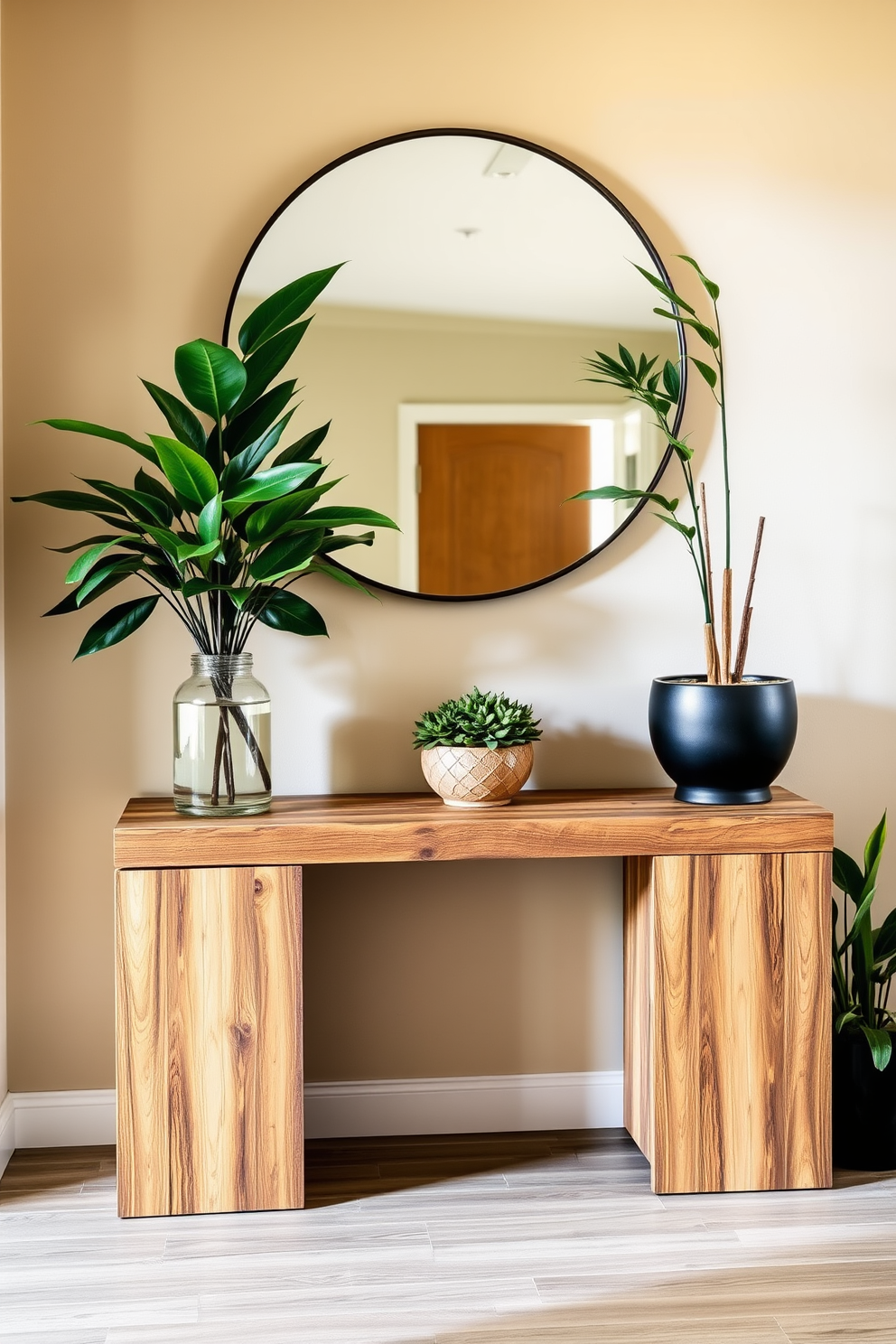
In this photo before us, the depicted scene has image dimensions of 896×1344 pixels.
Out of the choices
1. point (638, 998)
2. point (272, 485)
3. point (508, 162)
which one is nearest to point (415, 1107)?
point (638, 998)

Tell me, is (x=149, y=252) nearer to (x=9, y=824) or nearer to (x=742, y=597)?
(x=9, y=824)

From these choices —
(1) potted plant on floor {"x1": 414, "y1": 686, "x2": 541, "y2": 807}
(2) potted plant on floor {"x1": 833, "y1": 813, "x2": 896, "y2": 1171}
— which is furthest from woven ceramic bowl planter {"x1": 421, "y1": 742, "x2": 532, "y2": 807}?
(2) potted plant on floor {"x1": 833, "y1": 813, "x2": 896, "y2": 1171}

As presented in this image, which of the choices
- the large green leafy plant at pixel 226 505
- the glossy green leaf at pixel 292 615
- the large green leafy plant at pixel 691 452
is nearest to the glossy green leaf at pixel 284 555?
the large green leafy plant at pixel 226 505

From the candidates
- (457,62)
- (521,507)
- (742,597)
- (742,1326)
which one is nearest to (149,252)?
(457,62)

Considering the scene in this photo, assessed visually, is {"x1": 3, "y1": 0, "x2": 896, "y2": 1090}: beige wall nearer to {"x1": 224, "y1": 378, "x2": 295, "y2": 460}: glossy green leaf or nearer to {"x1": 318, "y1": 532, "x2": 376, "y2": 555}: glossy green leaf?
{"x1": 318, "y1": 532, "x2": 376, "y2": 555}: glossy green leaf

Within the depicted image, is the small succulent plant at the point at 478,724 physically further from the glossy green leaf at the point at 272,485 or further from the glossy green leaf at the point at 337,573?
the glossy green leaf at the point at 272,485

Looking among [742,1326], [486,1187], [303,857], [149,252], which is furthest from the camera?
[149,252]

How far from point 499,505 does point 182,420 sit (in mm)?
714

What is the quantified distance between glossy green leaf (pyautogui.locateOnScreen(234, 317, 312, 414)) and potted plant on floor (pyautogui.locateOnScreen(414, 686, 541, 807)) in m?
0.73

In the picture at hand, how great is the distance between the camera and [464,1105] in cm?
275

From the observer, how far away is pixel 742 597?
2.76 m

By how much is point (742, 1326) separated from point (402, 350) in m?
1.96

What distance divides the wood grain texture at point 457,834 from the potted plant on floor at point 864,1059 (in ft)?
0.86

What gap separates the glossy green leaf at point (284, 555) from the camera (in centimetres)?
230
